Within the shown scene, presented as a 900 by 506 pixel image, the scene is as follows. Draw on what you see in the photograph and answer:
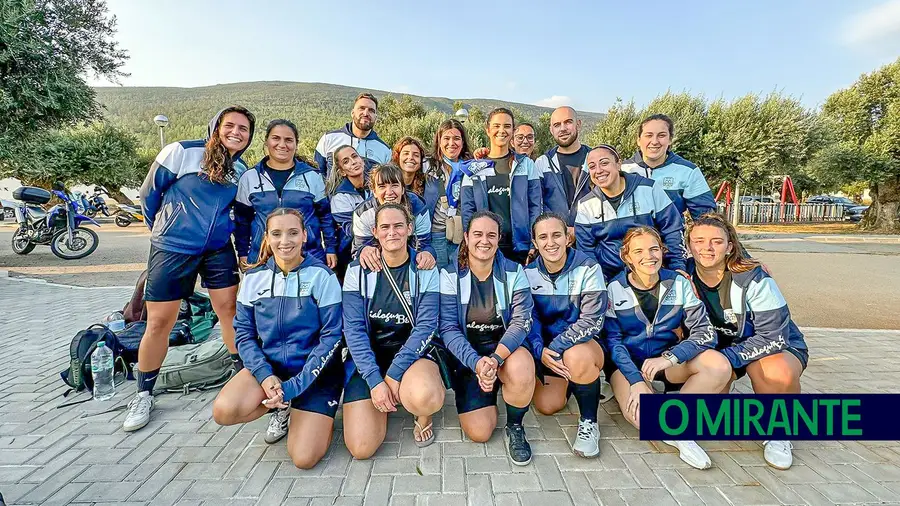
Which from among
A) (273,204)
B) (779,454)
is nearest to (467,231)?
(273,204)

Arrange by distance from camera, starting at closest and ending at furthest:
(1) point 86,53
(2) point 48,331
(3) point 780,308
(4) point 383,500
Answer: (4) point 383,500, (3) point 780,308, (2) point 48,331, (1) point 86,53

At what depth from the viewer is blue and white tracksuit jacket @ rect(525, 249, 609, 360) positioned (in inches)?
115

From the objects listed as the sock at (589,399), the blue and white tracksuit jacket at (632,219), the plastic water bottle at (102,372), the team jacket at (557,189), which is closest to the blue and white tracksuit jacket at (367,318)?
the sock at (589,399)

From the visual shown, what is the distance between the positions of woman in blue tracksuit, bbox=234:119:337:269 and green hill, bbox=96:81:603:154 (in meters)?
73.7

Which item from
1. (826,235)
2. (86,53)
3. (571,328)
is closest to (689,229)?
(571,328)

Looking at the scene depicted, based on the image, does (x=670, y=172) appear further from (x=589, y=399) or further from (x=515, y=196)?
(x=589, y=399)

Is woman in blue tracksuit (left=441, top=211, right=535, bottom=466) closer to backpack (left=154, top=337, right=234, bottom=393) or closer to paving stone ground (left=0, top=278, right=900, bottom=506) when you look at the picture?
paving stone ground (left=0, top=278, right=900, bottom=506)

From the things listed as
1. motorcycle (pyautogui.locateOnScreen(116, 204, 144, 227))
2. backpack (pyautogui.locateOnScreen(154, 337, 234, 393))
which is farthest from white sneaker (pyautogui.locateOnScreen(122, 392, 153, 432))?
motorcycle (pyautogui.locateOnScreen(116, 204, 144, 227))

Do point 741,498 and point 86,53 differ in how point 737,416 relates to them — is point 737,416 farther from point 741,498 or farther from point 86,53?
point 86,53

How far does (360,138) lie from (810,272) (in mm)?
10284

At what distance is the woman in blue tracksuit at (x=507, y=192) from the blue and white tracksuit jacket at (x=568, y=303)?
65cm

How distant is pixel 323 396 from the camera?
280 cm

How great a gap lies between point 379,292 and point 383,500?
1.24m

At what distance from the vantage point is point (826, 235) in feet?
58.2
